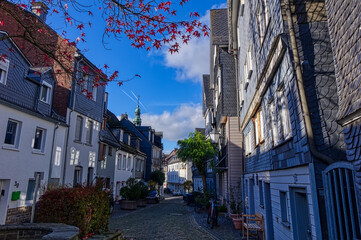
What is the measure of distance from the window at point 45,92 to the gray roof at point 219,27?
1133 cm

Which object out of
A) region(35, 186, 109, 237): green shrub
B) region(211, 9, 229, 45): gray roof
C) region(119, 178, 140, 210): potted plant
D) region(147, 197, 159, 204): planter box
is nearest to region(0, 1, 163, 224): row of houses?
region(35, 186, 109, 237): green shrub

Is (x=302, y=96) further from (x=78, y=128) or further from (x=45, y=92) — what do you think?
(x=78, y=128)

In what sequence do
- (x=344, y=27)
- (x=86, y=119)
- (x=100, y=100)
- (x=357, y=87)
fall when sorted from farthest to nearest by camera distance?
(x=100, y=100) → (x=86, y=119) → (x=344, y=27) → (x=357, y=87)

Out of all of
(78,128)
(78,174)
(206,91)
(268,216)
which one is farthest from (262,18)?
(206,91)

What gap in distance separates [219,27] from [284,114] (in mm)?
15090

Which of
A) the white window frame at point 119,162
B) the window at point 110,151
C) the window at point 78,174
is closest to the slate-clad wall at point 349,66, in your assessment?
the window at point 78,174


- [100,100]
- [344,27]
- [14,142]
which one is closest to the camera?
[344,27]

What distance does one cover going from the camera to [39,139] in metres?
14.3

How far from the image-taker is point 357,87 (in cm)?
325

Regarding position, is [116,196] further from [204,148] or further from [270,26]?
[270,26]

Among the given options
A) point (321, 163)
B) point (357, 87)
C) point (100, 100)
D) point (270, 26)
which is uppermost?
point (100, 100)

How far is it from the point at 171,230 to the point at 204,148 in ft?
42.7

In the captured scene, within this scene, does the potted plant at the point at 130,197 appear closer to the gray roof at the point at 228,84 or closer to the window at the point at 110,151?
the window at the point at 110,151

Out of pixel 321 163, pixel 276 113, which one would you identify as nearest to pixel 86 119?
pixel 276 113
